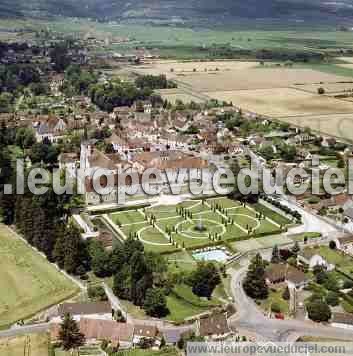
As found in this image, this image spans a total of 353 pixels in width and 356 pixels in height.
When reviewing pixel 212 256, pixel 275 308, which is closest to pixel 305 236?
pixel 212 256

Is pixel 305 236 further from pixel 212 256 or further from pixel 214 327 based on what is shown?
pixel 214 327

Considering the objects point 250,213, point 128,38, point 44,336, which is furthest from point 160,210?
point 128,38

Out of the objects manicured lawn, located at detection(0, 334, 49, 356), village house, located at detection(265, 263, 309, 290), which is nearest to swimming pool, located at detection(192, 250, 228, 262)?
village house, located at detection(265, 263, 309, 290)

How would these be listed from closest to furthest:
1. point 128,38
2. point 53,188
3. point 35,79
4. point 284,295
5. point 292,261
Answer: point 284,295 < point 292,261 < point 53,188 < point 35,79 < point 128,38

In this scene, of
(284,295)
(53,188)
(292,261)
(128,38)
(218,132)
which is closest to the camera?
(284,295)

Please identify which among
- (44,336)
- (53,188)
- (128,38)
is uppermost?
Result: (128,38)

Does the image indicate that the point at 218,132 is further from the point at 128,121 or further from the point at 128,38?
the point at 128,38

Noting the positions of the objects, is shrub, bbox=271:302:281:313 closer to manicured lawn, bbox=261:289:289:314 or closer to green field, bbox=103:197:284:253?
manicured lawn, bbox=261:289:289:314

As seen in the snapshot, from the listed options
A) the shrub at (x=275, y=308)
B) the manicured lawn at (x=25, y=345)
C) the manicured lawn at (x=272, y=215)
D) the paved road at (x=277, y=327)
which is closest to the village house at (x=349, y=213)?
the manicured lawn at (x=272, y=215)
